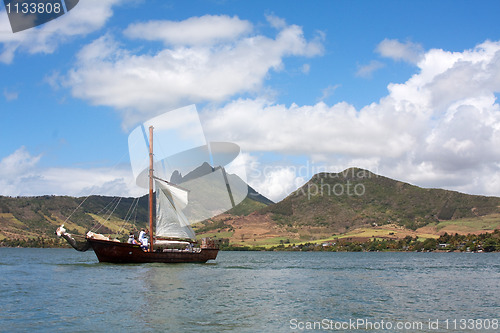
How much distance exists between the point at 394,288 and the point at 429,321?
61.4ft

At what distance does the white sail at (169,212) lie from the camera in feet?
220

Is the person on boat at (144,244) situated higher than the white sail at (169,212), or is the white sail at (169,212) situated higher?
the white sail at (169,212)

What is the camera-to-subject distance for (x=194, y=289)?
129 ft

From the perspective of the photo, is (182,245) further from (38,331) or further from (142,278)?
(38,331)

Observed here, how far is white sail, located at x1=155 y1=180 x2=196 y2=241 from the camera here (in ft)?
220

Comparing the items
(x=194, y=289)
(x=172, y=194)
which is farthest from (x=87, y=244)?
(x=194, y=289)

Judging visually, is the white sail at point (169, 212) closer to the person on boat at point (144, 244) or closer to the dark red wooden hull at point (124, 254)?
the person on boat at point (144, 244)

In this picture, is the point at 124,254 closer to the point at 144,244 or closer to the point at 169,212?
the point at 144,244

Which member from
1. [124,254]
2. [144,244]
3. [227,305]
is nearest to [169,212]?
[144,244]

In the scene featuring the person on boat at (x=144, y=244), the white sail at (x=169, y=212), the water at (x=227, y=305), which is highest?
the white sail at (x=169, y=212)

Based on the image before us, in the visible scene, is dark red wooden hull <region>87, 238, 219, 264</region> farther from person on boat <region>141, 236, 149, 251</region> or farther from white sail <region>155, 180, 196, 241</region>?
white sail <region>155, 180, 196, 241</region>

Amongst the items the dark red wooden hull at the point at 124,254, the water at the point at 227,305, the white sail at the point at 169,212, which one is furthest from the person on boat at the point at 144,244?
the water at the point at 227,305

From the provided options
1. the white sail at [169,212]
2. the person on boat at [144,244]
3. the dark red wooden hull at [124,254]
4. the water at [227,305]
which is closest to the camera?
the water at [227,305]

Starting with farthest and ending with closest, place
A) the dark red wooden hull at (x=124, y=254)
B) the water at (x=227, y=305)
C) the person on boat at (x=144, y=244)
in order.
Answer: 1. the person on boat at (x=144, y=244)
2. the dark red wooden hull at (x=124, y=254)
3. the water at (x=227, y=305)
